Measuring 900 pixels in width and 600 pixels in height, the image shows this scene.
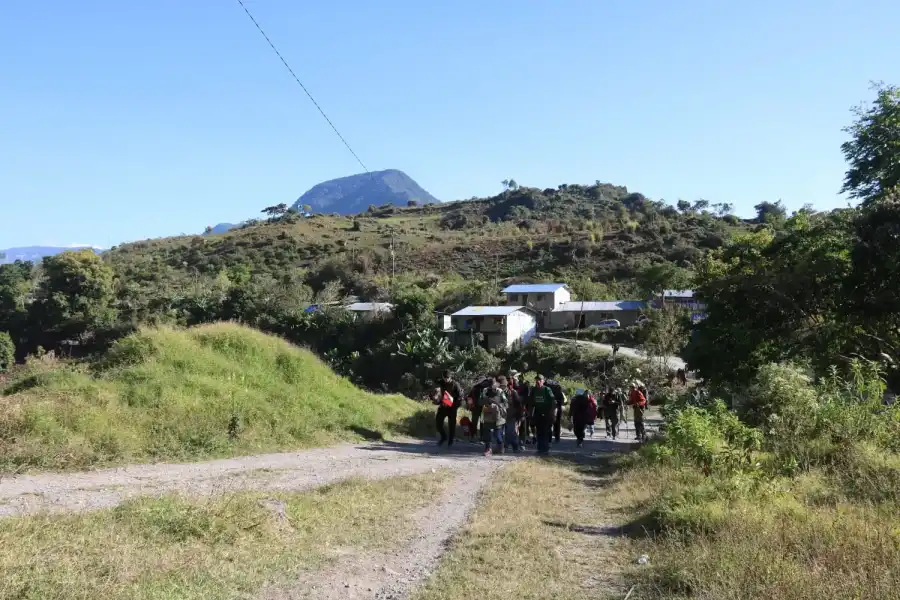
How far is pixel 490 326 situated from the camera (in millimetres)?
52625

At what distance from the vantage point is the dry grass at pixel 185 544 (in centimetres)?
458

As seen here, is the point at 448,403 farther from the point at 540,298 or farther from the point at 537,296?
the point at 540,298

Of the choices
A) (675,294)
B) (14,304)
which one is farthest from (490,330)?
(14,304)

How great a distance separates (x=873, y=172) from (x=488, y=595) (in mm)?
21440

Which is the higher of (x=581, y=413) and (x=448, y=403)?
(x=448, y=403)

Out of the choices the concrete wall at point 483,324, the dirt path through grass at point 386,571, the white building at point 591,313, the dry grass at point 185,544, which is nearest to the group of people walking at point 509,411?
the dirt path through grass at point 386,571

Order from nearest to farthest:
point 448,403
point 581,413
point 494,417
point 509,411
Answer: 1. point 494,417
2. point 509,411
3. point 448,403
4. point 581,413

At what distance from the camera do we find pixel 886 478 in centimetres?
686

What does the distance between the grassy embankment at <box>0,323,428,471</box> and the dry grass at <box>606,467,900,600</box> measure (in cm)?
765

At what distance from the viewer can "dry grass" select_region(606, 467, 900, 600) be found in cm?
439

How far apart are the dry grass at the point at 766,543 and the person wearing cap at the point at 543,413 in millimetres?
6373

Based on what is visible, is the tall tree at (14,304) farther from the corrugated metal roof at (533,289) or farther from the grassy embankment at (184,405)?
the grassy embankment at (184,405)

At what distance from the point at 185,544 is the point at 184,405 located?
6791 mm

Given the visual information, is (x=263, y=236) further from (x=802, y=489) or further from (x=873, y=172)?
(x=802, y=489)
